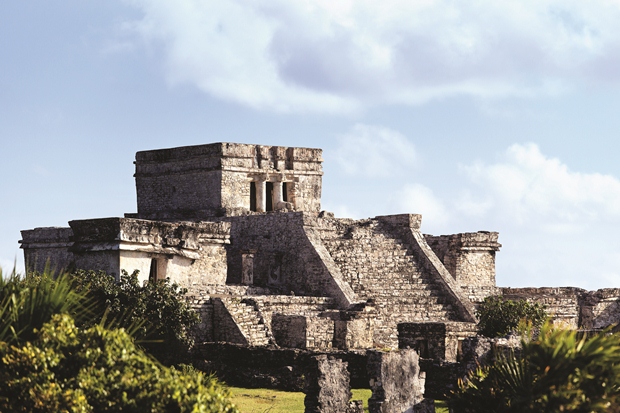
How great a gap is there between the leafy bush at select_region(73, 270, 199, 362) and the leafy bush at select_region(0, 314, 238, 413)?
9.20m

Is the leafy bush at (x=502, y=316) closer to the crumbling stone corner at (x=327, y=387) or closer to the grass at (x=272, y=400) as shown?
the grass at (x=272, y=400)

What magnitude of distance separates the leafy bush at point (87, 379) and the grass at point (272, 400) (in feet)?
17.9

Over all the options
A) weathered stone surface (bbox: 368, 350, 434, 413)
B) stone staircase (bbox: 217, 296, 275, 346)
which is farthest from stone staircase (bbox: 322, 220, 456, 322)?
weathered stone surface (bbox: 368, 350, 434, 413)

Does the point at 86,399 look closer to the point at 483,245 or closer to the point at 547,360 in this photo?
the point at 547,360

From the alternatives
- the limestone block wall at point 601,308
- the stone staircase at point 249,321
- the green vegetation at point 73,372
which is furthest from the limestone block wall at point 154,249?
the green vegetation at point 73,372

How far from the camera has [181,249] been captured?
950 inches

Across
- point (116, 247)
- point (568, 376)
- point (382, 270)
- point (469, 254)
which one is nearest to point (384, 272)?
point (382, 270)

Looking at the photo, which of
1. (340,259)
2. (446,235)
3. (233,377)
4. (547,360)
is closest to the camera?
(547,360)

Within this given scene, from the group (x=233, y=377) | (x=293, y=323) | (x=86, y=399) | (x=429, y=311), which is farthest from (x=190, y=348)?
(x=86, y=399)

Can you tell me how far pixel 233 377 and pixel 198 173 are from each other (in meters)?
13.3

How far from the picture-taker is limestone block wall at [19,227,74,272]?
2911 centimetres

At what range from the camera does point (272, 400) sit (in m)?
16.6

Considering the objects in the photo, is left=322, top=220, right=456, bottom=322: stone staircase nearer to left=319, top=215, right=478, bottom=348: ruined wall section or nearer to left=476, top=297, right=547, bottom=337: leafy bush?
left=319, top=215, right=478, bottom=348: ruined wall section

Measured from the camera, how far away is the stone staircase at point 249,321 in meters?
21.3
